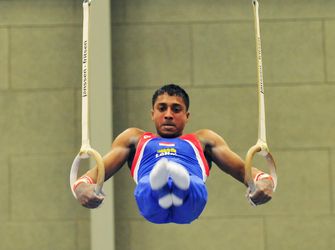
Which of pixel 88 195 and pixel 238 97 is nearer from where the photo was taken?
pixel 88 195

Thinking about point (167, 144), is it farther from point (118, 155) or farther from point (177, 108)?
point (118, 155)

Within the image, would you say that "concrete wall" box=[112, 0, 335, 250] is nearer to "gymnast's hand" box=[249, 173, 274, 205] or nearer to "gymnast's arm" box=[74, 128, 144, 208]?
"gymnast's arm" box=[74, 128, 144, 208]

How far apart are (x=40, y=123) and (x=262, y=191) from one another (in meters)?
2.72

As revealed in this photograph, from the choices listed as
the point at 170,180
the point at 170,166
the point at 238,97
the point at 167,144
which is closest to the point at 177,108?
the point at 167,144

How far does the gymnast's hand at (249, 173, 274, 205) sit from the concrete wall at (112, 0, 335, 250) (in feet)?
6.60

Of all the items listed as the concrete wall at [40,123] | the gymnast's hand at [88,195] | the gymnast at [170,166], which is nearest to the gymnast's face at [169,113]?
the gymnast at [170,166]

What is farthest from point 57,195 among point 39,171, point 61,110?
point 61,110

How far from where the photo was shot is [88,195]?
12.9 feet

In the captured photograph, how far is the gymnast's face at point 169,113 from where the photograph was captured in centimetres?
426

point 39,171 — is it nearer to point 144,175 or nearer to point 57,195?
point 57,195

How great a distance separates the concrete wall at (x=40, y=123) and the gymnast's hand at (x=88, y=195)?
2.08 metres

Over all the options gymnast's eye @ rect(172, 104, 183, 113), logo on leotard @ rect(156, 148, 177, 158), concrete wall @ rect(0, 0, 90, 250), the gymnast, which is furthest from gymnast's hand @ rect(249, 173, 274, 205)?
concrete wall @ rect(0, 0, 90, 250)

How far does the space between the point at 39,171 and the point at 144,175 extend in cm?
211

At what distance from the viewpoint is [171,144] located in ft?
14.0
